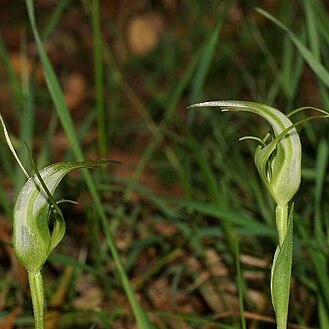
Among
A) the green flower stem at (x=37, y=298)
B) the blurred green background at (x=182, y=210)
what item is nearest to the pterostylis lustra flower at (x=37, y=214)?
the green flower stem at (x=37, y=298)

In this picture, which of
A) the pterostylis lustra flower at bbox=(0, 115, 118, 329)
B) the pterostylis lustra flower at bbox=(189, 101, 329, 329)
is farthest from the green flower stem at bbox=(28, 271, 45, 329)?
the pterostylis lustra flower at bbox=(189, 101, 329, 329)

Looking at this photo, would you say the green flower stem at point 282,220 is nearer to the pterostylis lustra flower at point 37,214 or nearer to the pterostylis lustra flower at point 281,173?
the pterostylis lustra flower at point 281,173

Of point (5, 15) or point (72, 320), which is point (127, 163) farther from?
point (5, 15)

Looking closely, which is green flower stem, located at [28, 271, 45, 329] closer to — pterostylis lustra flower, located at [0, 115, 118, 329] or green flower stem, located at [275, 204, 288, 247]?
pterostylis lustra flower, located at [0, 115, 118, 329]

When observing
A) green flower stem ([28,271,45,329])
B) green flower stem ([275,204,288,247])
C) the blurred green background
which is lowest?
the blurred green background

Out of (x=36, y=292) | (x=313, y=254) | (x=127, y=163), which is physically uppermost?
(x=36, y=292)

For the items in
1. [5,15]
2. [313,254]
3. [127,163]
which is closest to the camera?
[313,254]

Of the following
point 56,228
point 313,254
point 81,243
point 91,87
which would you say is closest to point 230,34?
point 91,87
